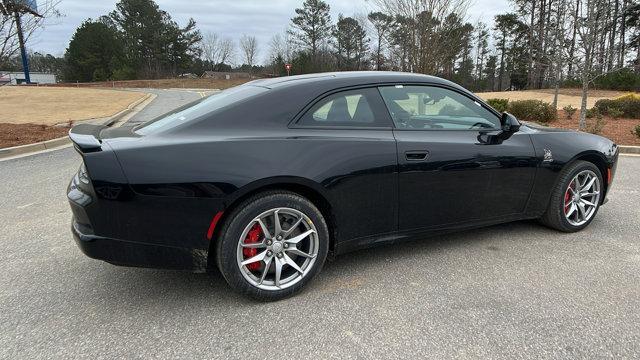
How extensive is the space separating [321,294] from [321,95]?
1.34 m

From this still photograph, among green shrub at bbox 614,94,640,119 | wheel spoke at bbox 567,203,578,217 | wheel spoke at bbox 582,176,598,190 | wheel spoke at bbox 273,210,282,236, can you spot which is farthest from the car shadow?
green shrub at bbox 614,94,640,119

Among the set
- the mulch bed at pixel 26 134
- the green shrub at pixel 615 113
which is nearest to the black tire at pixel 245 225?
the mulch bed at pixel 26 134

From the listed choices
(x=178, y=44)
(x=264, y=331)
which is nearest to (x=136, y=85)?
(x=178, y=44)

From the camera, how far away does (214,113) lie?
2863 millimetres

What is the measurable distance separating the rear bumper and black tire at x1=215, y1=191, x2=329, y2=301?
0.14 m

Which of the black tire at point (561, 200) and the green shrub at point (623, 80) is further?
the green shrub at point (623, 80)

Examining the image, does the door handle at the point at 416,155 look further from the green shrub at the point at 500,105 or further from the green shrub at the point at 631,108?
the green shrub at the point at 631,108

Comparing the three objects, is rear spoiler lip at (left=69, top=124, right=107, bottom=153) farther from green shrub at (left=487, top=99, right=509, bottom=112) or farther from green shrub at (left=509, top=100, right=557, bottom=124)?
green shrub at (left=487, top=99, right=509, bottom=112)

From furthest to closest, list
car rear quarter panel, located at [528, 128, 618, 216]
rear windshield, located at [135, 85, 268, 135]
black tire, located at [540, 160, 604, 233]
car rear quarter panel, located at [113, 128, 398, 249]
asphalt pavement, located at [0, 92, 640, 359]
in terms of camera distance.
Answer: black tire, located at [540, 160, 604, 233]
car rear quarter panel, located at [528, 128, 618, 216]
rear windshield, located at [135, 85, 268, 135]
car rear quarter panel, located at [113, 128, 398, 249]
asphalt pavement, located at [0, 92, 640, 359]

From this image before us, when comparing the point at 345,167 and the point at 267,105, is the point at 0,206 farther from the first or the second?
the point at 345,167

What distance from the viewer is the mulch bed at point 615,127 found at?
9984 millimetres

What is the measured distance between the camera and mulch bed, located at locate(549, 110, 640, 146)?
9.98 m

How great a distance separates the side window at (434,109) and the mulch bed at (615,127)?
7841 millimetres

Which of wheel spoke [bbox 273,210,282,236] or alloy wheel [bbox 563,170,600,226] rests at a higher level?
wheel spoke [bbox 273,210,282,236]
